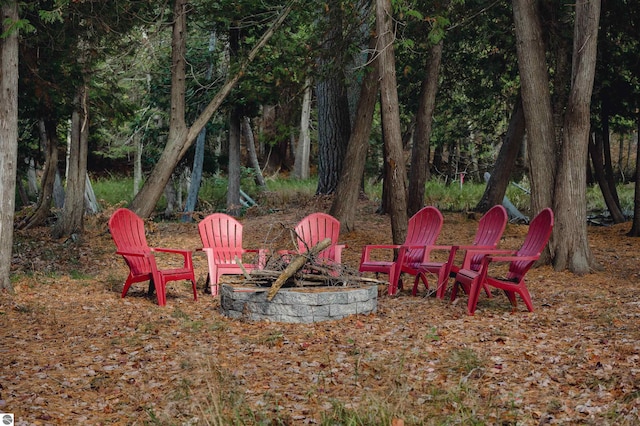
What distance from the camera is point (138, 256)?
7883 mm

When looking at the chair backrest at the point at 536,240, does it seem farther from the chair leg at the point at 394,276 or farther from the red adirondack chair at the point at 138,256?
the red adirondack chair at the point at 138,256

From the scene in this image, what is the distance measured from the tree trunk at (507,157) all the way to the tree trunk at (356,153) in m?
2.93

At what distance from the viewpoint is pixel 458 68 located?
1584 centimetres

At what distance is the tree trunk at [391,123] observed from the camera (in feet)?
→ 31.2

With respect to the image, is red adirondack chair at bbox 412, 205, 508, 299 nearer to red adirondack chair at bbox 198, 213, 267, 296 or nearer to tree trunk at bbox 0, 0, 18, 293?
red adirondack chair at bbox 198, 213, 267, 296

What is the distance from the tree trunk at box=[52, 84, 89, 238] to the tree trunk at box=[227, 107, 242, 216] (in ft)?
12.0

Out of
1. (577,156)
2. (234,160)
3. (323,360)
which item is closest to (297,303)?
(323,360)

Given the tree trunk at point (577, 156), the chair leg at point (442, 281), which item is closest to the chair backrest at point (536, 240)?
the chair leg at point (442, 281)

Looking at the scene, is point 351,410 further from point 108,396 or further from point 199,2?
point 199,2

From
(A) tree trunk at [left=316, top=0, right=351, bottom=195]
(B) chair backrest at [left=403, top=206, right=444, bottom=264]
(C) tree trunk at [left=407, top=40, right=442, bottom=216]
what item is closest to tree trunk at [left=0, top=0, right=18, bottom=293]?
(B) chair backrest at [left=403, top=206, right=444, bottom=264]

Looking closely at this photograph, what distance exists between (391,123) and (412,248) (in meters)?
1.91

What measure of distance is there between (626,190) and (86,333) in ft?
53.4

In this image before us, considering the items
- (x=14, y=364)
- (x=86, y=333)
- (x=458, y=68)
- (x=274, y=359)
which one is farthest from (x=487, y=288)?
(x=458, y=68)

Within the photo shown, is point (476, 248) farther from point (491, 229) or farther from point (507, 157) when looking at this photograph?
point (507, 157)
